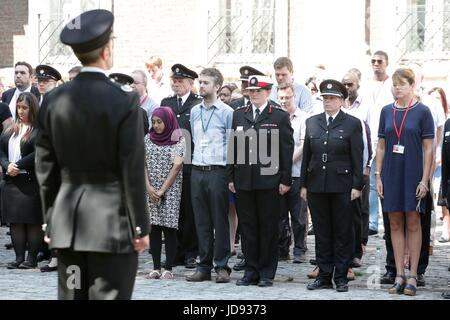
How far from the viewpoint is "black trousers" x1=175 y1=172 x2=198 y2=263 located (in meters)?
12.1

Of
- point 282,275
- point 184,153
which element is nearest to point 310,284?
point 282,275

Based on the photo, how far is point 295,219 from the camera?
1219 cm

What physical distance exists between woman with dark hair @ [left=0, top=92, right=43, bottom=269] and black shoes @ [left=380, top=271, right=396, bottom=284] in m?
3.80

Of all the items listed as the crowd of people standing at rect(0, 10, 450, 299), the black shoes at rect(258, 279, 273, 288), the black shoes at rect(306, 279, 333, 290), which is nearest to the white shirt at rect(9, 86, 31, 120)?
the crowd of people standing at rect(0, 10, 450, 299)

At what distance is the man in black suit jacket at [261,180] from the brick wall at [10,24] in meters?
12.7

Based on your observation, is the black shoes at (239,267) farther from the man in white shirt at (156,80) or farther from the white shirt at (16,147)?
the man in white shirt at (156,80)

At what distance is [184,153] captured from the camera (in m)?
11.3

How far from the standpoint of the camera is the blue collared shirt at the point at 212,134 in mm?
11102

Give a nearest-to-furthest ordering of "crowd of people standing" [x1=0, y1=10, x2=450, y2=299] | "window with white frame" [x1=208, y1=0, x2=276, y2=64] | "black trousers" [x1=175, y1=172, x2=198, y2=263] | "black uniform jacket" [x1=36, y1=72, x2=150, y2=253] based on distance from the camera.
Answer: "black uniform jacket" [x1=36, y1=72, x2=150, y2=253]
"crowd of people standing" [x1=0, y1=10, x2=450, y2=299]
"black trousers" [x1=175, y1=172, x2=198, y2=263]
"window with white frame" [x1=208, y1=0, x2=276, y2=64]

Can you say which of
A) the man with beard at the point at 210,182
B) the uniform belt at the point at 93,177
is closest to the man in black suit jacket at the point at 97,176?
the uniform belt at the point at 93,177

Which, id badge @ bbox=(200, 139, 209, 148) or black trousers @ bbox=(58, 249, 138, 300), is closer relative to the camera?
black trousers @ bbox=(58, 249, 138, 300)

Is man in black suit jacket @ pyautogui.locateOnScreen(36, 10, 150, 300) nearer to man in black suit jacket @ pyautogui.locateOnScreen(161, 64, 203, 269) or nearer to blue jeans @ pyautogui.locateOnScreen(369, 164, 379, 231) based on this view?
man in black suit jacket @ pyautogui.locateOnScreen(161, 64, 203, 269)

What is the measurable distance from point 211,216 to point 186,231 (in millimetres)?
992
